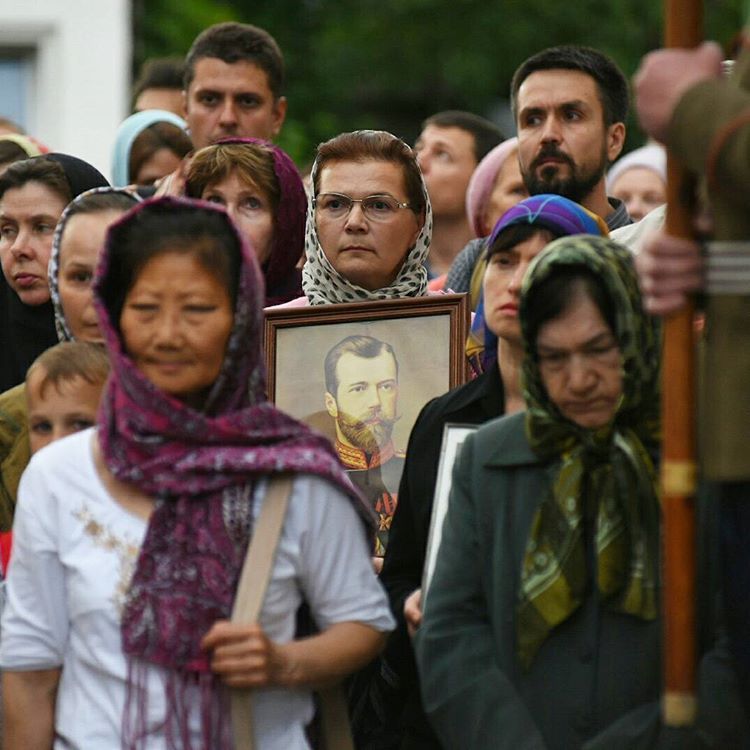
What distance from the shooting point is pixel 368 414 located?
6070 millimetres

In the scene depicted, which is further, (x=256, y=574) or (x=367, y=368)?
(x=367, y=368)

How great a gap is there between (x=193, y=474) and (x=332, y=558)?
13.5 inches

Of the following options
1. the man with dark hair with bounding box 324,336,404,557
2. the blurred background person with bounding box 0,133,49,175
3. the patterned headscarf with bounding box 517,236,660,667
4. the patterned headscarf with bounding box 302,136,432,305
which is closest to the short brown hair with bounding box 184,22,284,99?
the blurred background person with bounding box 0,133,49,175

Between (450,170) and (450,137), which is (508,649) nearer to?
(450,170)

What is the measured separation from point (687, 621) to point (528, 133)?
3660mm

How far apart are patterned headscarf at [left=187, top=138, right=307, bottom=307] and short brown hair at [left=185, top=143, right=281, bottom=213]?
2 cm

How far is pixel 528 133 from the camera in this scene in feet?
25.8

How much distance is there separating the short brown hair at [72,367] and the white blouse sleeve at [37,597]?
2.29 ft

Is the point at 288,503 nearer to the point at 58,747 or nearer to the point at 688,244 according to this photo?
the point at 58,747

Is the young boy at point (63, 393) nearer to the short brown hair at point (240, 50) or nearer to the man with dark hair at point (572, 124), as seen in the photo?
the man with dark hair at point (572, 124)

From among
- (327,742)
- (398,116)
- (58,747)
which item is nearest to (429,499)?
(327,742)

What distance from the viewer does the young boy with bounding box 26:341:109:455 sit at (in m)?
5.51

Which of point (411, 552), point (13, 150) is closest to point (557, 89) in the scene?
point (13, 150)

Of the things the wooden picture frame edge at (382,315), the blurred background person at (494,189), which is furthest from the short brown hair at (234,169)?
the blurred background person at (494,189)
